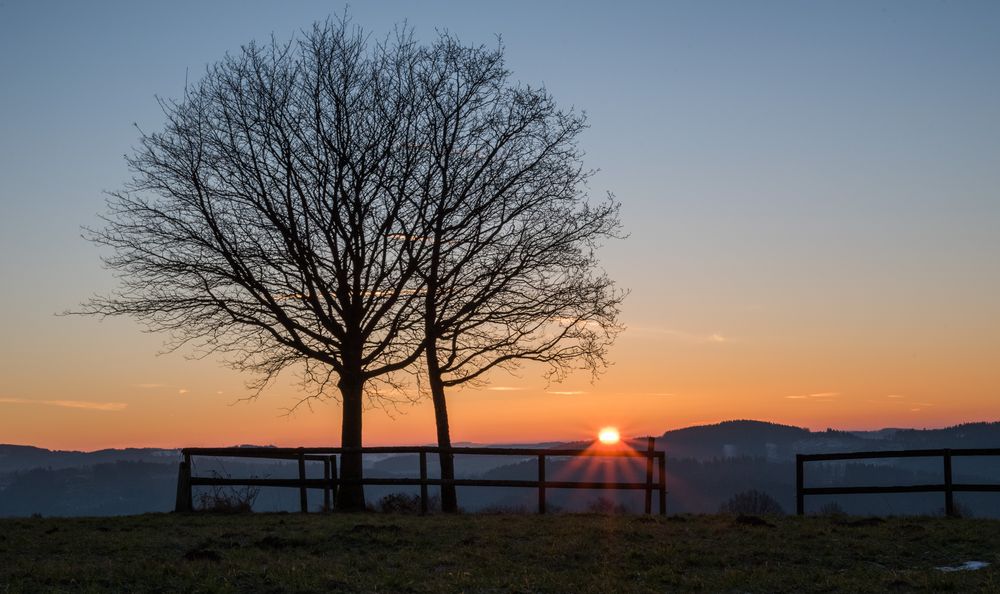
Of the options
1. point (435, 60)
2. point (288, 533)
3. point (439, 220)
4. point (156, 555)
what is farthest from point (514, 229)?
point (156, 555)

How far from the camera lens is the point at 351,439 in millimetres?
26859

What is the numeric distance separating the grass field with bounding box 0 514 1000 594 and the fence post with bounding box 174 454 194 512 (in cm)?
201

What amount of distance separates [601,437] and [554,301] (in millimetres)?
4055

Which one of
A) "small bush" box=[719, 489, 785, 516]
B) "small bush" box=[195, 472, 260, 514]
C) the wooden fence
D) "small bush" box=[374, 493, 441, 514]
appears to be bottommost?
"small bush" box=[719, 489, 785, 516]

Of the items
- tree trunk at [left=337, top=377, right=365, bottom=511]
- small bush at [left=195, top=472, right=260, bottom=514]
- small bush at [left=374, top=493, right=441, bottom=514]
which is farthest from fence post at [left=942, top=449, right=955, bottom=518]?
small bush at [left=195, top=472, right=260, bottom=514]

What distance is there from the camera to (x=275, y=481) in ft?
73.8

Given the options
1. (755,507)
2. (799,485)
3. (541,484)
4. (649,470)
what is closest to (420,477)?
(541,484)

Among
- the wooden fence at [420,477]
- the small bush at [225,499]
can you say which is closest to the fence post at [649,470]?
the wooden fence at [420,477]

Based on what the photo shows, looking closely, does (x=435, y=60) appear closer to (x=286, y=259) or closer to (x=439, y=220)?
(x=439, y=220)

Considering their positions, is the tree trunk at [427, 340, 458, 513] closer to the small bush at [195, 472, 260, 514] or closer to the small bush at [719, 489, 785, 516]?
the small bush at [195, 472, 260, 514]

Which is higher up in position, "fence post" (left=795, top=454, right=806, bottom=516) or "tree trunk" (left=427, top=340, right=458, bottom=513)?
"tree trunk" (left=427, top=340, right=458, bottom=513)

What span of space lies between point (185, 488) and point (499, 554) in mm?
10910

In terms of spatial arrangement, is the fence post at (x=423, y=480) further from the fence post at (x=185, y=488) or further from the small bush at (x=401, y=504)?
the fence post at (x=185, y=488)

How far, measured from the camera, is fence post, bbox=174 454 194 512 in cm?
2350
